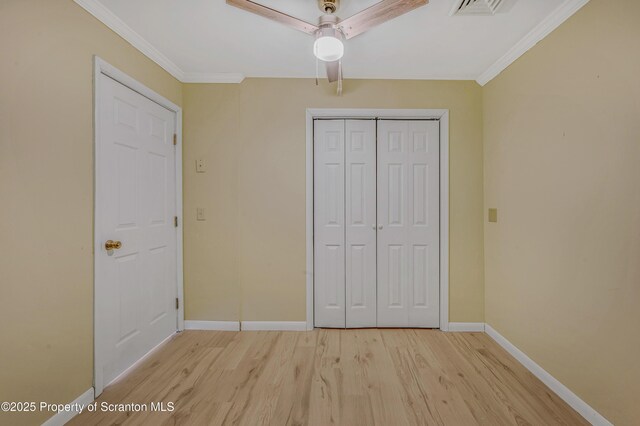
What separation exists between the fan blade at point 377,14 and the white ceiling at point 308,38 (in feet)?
0.78

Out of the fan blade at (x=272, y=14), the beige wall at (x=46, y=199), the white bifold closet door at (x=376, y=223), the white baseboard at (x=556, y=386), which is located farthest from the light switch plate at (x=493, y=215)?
the beige wall at (x=46, y=199)

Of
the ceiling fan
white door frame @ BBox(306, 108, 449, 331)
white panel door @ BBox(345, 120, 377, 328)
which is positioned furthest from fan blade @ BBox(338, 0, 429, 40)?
white panel door @ BBox(345, 120, 377, 328)

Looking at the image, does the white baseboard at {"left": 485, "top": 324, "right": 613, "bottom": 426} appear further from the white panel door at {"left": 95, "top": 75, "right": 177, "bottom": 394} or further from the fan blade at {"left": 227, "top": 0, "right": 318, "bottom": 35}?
the white panel door at {"left": 95, "top": 75, "right": 177, "bottom": 394}

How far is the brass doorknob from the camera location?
1828 millimetres

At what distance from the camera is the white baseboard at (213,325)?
2.72 meters

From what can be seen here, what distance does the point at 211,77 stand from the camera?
2.69 metres

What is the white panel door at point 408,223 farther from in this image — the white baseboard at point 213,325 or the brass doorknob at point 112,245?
the brass doorknob at point 112,245

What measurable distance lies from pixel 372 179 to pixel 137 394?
8.11 ft

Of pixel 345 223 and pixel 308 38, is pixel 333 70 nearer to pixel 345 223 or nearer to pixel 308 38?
pixel 308 38

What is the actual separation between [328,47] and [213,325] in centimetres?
258

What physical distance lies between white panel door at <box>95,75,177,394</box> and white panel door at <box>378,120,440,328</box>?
2.00 metres

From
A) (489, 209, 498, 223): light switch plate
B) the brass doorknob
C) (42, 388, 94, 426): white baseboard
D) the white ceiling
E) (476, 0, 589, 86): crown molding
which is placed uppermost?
the white ceiling

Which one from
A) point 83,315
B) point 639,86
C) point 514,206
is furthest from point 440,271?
point 83,315

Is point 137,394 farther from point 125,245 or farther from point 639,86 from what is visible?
point 639,86
